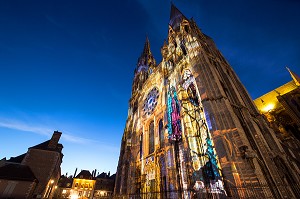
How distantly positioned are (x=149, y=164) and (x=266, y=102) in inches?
1018

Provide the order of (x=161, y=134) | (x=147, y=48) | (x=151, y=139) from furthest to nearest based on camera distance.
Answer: (x=147, y=48)
(x=151, y=139)
(x=161, y=134)

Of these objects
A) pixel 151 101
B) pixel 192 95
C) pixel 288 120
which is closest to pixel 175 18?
pixel 151 101

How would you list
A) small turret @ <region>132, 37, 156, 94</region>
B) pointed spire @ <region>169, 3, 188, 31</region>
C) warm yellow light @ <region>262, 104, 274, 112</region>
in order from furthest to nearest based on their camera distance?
small turret @ <region>132, 37, 156, 94</region>, pointed spire @ <region>169, 3, 188, 31</region>, warm yellow light @ <region>262, 104, 274, 112</region>

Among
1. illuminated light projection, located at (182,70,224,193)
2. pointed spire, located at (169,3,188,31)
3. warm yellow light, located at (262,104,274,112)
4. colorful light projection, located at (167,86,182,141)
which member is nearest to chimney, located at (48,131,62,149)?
colorful light projection, located at (167,86,182,141)

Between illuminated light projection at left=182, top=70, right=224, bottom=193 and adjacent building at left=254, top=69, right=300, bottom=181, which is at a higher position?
adjacent building at left=254, top=69, right=300, bottom=181

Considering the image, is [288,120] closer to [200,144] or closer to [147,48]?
[200,144]

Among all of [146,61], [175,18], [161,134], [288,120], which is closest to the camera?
[161,134]

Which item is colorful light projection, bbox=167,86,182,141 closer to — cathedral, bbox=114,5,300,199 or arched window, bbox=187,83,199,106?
cathedral, bbox=114,5,300,199

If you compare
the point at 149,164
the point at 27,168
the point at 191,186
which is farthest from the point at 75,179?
the point at 191,186

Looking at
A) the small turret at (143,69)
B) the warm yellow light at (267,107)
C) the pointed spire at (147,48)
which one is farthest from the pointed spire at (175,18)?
the warm yellow light at (267,107)

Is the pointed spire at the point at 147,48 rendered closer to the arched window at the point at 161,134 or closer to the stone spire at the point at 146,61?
the stone spire at the point at 146,61

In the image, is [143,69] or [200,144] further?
[143,69]

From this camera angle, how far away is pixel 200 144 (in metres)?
11.4

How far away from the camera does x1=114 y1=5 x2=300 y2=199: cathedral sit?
7.64 meters
